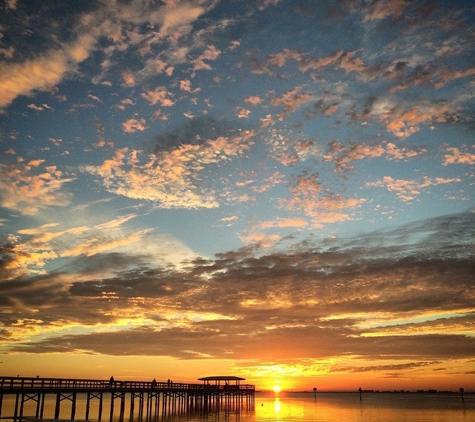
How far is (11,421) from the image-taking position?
39.0 m

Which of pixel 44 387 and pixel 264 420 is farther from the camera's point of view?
pixel 264 420

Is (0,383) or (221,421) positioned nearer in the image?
(0,383)

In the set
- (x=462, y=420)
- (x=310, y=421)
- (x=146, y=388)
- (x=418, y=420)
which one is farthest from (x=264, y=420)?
(x=462, y=420)

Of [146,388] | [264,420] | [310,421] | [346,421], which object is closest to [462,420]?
[346,421]

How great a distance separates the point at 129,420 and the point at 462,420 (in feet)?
140

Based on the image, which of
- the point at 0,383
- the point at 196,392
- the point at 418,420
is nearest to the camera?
the point at 0,383

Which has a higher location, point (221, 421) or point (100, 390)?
point (100, 390)

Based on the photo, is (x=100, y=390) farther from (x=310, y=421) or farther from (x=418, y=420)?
(x=418, y=420)

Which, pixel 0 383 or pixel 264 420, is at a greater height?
pixel 0 383

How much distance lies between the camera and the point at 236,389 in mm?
75188

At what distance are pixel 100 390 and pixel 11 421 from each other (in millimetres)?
9488

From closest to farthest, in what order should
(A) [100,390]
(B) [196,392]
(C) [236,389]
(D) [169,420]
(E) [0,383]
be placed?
1. (E) [0,383]
2. (A) [100,390]
3. (D) [169,420]
4. (B) [196,392]
5. (C) [236,389]

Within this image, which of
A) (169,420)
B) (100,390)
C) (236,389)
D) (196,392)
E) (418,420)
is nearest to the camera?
(100,390)

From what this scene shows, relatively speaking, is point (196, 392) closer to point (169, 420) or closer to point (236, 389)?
point (236, 389)
